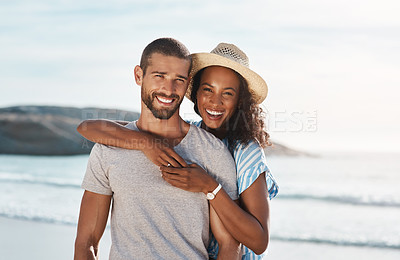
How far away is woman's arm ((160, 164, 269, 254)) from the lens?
2.23 metres

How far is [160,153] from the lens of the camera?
90.7 inches

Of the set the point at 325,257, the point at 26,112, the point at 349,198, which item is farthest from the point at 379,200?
the point at 26,112

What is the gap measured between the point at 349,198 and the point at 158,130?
798cm

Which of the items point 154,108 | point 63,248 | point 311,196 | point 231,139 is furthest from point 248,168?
point 311,196

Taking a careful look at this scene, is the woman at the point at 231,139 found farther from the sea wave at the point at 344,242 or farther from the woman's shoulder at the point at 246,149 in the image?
the sea wave at the point at 344,242

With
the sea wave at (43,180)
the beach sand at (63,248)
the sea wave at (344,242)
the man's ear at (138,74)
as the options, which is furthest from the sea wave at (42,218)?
the man's ear at (138,74)

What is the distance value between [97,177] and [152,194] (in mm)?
282

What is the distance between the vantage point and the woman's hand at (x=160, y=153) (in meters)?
2.28

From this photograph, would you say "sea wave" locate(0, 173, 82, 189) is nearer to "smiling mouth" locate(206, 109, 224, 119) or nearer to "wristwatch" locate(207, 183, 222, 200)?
"smiling mouth" locate(206, 109, 224, 119)

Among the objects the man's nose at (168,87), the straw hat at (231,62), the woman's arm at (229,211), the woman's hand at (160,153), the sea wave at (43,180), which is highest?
the straw hat at (231,62)

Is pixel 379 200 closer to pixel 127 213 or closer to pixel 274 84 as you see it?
pixel 274 84

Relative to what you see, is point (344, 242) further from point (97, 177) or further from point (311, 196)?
point (97, 177)

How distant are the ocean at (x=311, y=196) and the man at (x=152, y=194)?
4140 mm

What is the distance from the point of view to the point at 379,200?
9.56m
